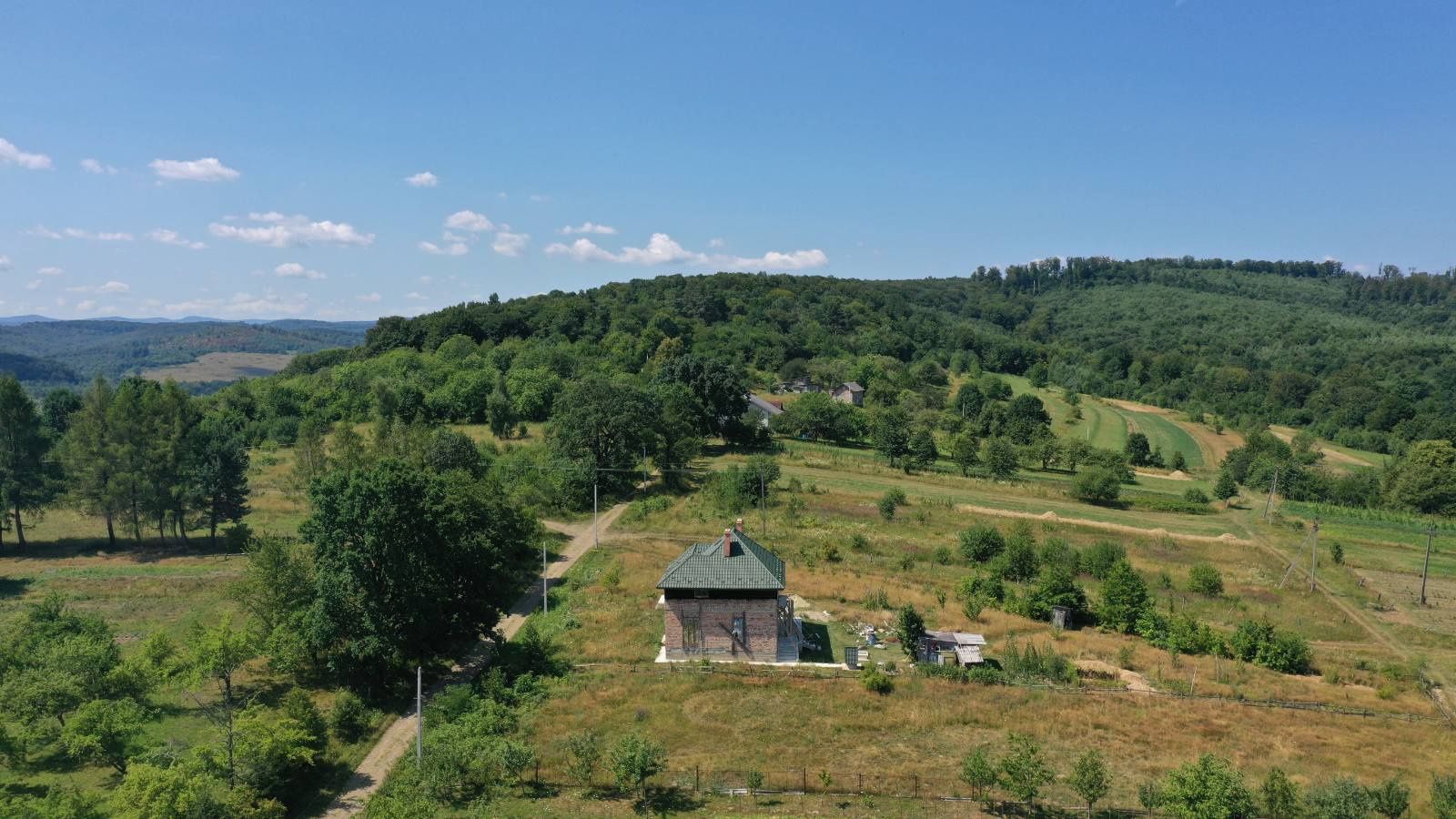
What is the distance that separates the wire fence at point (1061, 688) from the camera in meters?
29.3

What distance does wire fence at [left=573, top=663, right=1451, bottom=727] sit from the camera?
2930cm

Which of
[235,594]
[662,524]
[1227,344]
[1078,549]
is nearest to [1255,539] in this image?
[1078,549]

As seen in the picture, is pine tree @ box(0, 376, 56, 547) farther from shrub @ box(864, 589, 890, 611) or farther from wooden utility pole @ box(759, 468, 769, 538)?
shrub @ box(864, 589, 890, 611)

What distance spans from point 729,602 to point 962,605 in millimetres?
14252

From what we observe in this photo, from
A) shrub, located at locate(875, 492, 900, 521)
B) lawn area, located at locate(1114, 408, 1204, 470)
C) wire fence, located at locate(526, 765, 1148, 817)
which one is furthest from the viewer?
lawn area, located at locate(1114, 408, 1204, 470)

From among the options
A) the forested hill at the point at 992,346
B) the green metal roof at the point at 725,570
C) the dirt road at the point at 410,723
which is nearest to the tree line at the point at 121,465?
the dirt road at the point at 410,723

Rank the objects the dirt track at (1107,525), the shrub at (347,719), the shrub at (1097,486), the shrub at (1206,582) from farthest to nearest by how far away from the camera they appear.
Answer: the shrub at (1097,486), the dirt track at (1107,525), the shrub at (1206,582), the shrub at (347,719)

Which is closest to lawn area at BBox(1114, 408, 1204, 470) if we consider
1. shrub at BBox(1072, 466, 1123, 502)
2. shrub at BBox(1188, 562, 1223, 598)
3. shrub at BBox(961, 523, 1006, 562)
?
shrub at BBox(1072, 466, 1123, 502)

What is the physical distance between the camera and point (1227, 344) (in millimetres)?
172000

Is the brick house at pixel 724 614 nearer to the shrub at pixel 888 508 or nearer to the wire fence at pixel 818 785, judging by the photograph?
the wire fence at pixel 818 785

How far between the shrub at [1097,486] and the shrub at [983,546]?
20.9 meters

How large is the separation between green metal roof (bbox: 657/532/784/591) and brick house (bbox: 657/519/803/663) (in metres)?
0.04

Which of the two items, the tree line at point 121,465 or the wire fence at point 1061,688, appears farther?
the tree line at point 121,465

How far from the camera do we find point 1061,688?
30.3 meters
